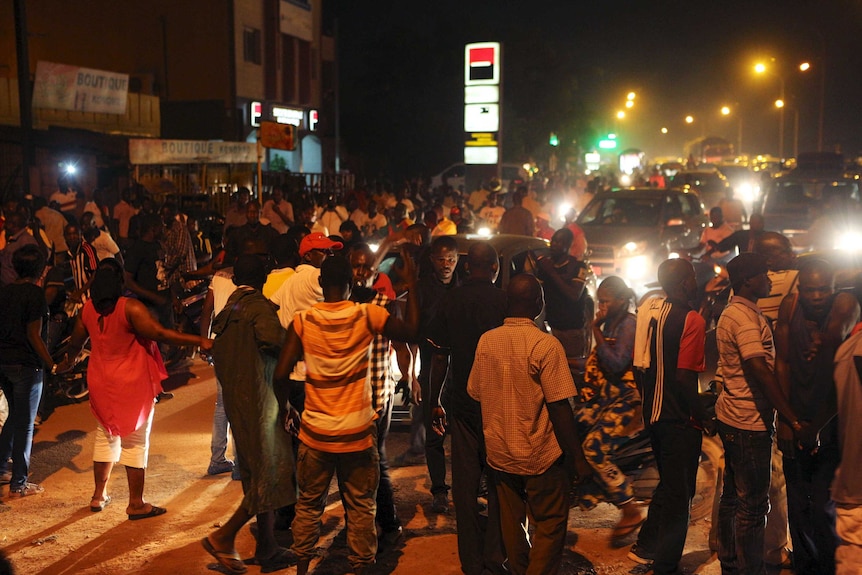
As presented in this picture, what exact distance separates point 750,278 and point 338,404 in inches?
A: 89.5

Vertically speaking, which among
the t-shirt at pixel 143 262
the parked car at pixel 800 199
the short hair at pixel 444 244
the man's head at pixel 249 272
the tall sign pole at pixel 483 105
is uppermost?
the tall sign pole at pixel 483 105

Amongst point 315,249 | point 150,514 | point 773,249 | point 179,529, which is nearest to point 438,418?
point 315,249

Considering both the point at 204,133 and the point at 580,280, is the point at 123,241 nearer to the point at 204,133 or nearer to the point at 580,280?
the point at 580,280

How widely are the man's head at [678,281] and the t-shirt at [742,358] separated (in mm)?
301

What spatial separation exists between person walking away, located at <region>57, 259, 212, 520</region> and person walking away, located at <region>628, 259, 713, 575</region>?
3.00 meters

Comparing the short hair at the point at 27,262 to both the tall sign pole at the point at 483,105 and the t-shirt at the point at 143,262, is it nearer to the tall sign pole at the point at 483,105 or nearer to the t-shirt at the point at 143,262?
the t-shirt at the point at 143,262

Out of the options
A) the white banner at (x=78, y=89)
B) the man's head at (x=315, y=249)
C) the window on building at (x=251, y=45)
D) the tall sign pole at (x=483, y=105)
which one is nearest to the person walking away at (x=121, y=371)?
the man's head at (x=315, y=249)

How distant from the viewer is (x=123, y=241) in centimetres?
1490

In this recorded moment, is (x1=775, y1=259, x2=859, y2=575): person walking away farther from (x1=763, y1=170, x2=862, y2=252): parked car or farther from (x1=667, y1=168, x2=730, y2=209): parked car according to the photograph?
(x1=667, y1=168, x2=730, y2=209): parked car

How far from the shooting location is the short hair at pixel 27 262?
279 inches

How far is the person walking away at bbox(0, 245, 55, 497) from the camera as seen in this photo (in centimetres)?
708

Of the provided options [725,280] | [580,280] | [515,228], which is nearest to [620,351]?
[580,280]

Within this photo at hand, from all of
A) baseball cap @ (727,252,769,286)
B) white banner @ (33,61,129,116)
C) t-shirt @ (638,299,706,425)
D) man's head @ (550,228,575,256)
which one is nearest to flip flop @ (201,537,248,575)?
t-shirt @ (638,299,706,425)

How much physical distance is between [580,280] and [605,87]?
185 ft
